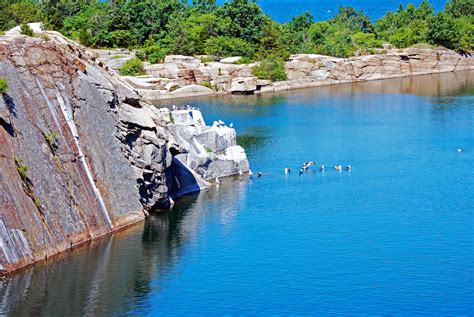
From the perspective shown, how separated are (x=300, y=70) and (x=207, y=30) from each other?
1635 cm

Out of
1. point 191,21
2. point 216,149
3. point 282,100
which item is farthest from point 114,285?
point 191,21

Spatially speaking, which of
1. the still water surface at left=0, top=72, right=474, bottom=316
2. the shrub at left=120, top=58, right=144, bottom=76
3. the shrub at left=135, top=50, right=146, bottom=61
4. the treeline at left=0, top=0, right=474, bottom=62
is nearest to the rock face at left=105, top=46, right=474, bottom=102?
the shrub at left=120, top=58, right=144, bottom=76

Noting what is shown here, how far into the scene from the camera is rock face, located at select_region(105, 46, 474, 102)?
389 ft

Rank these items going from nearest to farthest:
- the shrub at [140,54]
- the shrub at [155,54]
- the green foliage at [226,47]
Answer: the shrub at [155,54]
the shrub at [140,54]
the green foliage at [226,47]

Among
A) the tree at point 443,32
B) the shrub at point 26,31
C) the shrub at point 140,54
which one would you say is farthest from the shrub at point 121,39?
the shrub at point 26,31

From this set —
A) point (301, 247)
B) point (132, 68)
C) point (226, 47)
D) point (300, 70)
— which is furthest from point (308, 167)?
point (226, 47)

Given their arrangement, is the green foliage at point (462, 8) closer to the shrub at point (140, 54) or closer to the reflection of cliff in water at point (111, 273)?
the shrub at point (140, 54)

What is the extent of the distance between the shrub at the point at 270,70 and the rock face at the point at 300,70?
1.11 meters

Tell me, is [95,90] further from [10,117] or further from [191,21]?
[191,21]

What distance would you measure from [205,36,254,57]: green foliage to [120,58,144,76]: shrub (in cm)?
1327

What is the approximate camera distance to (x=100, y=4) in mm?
140750

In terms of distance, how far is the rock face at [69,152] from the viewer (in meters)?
47.4

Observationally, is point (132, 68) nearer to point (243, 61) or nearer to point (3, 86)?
point (243, 61)

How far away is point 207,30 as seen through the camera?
13425 cm
